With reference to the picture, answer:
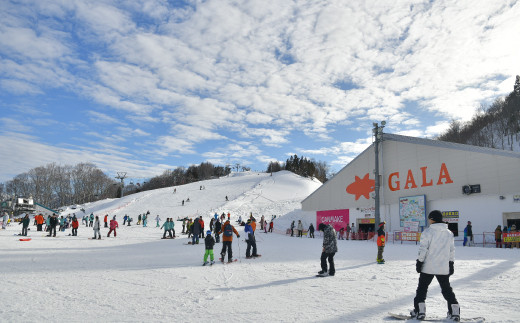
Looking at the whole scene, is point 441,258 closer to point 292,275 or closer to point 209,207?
point 292,275

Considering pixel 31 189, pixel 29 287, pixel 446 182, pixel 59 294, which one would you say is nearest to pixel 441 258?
pixel 59 294

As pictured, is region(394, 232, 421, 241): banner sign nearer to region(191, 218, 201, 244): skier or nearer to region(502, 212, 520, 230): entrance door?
region(502, 212, 520, 230): entrance door

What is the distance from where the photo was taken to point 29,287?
714 centimetres

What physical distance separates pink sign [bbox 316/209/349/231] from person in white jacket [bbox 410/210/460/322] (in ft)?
87.2

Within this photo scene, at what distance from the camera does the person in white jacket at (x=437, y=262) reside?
4797mm

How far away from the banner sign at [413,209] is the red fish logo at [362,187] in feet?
10.1

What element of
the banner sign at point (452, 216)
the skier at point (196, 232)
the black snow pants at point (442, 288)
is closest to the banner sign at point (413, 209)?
the banner sign at point (452, 216)

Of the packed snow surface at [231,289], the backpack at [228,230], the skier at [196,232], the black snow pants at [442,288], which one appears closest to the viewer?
the black snow pants at [442,288]

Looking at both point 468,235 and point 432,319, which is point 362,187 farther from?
point 432,319

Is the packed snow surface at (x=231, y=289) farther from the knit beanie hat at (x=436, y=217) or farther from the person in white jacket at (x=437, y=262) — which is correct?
the knit beanie hat at (x=436, y=217)

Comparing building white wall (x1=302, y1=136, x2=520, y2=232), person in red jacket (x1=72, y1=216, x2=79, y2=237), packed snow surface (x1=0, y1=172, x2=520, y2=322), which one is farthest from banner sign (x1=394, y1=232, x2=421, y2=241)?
person in red jacket (x1=72, y1=216, x2=79, y2=237)

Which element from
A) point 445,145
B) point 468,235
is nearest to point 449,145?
point 445,145

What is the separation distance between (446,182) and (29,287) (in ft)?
76.1

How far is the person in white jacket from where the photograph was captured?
4.80 m
